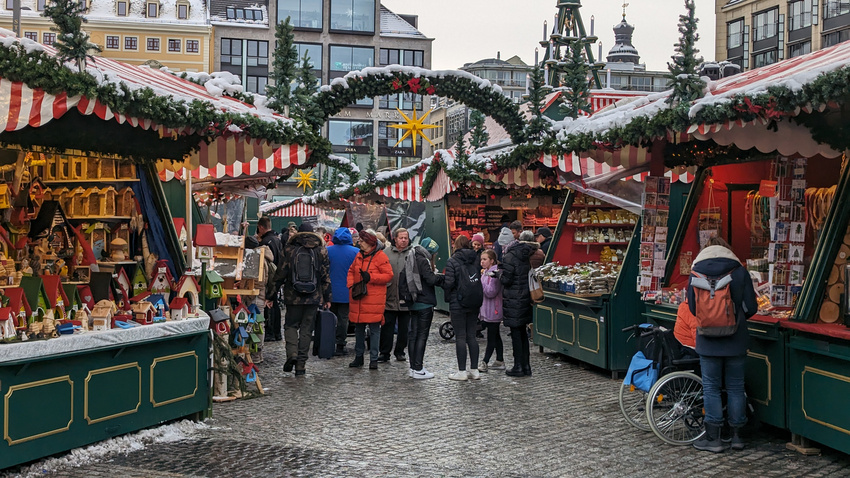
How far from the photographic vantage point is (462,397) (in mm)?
8859

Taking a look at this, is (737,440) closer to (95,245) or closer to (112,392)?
(112,392)

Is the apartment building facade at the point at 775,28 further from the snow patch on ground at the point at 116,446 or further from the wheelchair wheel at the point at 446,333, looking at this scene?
the snow patch on ground at the point at 116,446

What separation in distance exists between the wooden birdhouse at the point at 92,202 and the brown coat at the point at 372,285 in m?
3.54

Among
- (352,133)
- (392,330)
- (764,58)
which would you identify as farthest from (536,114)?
(352,133)

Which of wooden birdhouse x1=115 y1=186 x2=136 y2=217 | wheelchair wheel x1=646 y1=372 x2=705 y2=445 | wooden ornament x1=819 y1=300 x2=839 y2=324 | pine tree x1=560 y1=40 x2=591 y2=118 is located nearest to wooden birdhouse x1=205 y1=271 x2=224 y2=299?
wooden birdhouse x1=115 y1=186 x2=136 y2=217

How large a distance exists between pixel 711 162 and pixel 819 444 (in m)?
3.20

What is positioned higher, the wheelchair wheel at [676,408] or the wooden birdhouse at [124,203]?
the wooden birdhouse at [124,203]

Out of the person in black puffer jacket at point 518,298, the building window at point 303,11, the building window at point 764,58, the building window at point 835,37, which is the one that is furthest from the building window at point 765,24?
the person in black puffer jacket at point 518,298

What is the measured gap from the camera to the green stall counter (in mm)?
5672

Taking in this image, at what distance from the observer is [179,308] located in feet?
24.2

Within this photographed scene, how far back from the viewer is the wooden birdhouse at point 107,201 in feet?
24.3

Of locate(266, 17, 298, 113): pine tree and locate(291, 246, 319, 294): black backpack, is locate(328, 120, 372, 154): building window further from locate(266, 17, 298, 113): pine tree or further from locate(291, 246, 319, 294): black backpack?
locate(266, 17, 298, 113): pine tree

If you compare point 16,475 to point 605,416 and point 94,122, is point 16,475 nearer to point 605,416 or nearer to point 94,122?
point 94,122

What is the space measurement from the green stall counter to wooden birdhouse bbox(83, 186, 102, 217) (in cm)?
127
